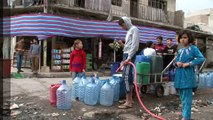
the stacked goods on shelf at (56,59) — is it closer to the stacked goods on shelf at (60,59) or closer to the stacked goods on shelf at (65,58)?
the stacked goods on shelf at (60,59)

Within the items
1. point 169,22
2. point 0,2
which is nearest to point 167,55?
point 0,2

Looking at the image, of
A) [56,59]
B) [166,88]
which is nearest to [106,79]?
[166,88]

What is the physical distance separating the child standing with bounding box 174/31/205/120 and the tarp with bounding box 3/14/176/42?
1033 cm

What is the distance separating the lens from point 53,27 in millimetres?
14828

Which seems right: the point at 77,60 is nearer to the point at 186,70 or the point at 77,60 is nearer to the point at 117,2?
the point at 186,70

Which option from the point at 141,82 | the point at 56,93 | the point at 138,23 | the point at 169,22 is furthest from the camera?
the point at 169,22

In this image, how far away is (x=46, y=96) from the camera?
24.1 ft

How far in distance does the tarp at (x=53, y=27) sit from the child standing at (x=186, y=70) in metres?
10.3

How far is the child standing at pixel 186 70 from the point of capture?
5.19 metres

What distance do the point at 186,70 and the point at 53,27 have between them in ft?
34.7

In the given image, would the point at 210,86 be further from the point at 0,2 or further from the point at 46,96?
the point at 0,2

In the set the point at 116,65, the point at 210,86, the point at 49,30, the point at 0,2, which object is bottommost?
the point at 210,86

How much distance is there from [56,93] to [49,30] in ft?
29.5

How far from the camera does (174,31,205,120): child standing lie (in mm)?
5188
